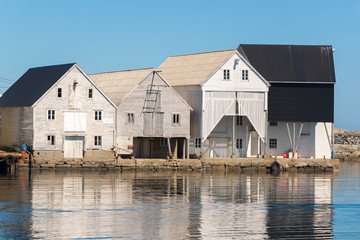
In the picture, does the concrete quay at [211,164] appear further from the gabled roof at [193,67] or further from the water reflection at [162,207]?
the gabled roof at [193,67]

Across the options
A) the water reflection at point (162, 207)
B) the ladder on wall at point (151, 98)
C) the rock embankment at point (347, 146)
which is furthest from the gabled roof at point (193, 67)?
the rock embankment at point (347, 146)

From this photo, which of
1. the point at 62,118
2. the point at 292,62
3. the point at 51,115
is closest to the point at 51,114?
the point at 51,115

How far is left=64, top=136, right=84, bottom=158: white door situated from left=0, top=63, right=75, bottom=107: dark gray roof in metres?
4.29

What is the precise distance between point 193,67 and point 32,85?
14.9 m

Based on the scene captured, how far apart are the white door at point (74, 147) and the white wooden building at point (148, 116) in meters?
3.14

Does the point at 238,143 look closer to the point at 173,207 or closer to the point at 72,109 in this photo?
the point at 72,109

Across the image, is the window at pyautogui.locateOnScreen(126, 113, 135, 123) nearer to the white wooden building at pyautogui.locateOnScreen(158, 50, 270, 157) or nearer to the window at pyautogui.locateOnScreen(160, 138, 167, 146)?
the window at pyautogui.locateOnScreen(160, 138, 167, 146)

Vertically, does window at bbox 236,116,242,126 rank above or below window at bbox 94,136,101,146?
above

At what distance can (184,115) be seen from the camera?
68812mm

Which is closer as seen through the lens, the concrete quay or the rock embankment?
the concrete quay

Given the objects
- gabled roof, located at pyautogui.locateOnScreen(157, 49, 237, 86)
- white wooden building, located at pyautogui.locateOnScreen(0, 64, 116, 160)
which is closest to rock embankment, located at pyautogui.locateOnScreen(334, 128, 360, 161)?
gabled roof, located at pyautogui.locateOnScreen(157, 49, 237, 86)

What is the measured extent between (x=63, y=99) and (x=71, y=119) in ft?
5.81

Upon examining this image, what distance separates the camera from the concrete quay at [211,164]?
209 feet

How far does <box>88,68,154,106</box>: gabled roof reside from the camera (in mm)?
67750
